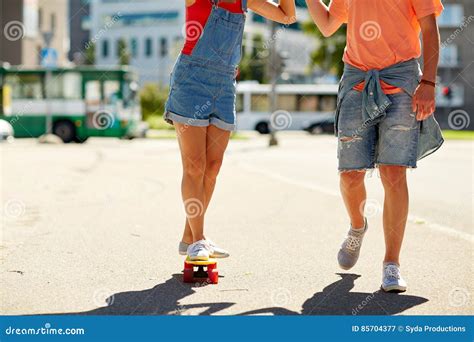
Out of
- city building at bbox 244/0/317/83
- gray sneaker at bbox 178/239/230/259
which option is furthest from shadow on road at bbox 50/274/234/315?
city building at bbox 244/0/317/83

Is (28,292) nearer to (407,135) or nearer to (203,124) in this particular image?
(203,124)

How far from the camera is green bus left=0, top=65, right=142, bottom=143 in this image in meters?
30.9

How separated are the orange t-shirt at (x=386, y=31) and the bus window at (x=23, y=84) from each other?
28.9 metres

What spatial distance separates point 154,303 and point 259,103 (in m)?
44.0

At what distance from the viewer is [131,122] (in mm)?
32281

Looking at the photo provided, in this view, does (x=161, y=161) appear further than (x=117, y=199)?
Yes

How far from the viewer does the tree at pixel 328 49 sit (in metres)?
59.5

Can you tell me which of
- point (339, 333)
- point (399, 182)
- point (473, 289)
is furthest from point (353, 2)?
point (339, 333)

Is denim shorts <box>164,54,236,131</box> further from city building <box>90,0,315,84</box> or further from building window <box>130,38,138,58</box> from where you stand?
building window <box>130,38,138,58</box>

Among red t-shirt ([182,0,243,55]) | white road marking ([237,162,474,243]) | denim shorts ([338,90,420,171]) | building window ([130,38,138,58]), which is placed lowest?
white road marking ([237,162,474,243])

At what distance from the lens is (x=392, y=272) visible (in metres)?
4.21

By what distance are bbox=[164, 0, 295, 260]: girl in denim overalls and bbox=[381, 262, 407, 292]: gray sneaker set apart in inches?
33.8

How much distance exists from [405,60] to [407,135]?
0.37 metres

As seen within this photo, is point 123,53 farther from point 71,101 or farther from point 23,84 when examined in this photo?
point 71,101
